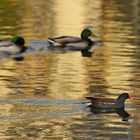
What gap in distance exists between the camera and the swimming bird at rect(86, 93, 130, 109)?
17547 millimetres

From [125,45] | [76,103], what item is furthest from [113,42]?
[76,103]

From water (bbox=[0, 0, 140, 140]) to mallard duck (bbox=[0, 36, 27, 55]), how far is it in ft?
2.89

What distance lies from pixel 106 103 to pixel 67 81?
11.7 feet

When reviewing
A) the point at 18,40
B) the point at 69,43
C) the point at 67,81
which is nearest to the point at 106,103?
the point at 67,81

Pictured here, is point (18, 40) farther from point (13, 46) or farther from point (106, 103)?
point (106, 103)

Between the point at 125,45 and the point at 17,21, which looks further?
the point at 17,21

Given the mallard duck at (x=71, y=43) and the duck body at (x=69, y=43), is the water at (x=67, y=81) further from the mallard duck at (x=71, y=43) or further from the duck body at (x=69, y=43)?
the duck body at (x=69, y=43)

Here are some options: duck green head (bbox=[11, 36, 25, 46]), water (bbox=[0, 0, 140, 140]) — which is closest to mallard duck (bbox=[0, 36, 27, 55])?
duck green head (bbox=[11, 36, 25, 46])

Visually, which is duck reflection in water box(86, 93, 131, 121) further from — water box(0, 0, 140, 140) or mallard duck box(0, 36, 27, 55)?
mallard duck box(0, 36, 27, 55)

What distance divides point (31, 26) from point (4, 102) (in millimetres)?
15898

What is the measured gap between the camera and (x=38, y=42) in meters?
29.2

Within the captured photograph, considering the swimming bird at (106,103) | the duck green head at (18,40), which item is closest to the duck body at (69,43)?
the duck green head at (18,40)

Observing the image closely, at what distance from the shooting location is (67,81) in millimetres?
21062

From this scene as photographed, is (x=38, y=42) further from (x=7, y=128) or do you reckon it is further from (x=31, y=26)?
(x=7, y=128)
